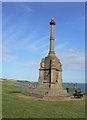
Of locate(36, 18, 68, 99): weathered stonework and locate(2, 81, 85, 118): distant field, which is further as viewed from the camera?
locate(36, 18, 68, 99): weathered stonework

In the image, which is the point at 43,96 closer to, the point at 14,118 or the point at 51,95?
the point at 51,95

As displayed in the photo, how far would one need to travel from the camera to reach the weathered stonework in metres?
30.3

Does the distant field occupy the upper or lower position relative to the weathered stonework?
lower

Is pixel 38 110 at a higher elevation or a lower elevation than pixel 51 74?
lower

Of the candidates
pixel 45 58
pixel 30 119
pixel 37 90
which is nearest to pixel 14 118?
pixel 30 119

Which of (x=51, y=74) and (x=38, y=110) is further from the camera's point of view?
(x=51, y=74)

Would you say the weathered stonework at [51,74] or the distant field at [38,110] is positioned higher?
the weathered stonework at [51,74]

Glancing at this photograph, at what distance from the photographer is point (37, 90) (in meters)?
30.7

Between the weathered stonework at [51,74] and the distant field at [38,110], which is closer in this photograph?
the distant field at [38,110]

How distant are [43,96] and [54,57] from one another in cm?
694

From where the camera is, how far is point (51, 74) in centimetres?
3069

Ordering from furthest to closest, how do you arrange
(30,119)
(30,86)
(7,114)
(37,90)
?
(30,86), (37,90), (7,114), (30,119)

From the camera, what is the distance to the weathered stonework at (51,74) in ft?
99.3

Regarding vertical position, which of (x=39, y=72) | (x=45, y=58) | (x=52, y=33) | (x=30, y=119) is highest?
(x=52, y=33)
